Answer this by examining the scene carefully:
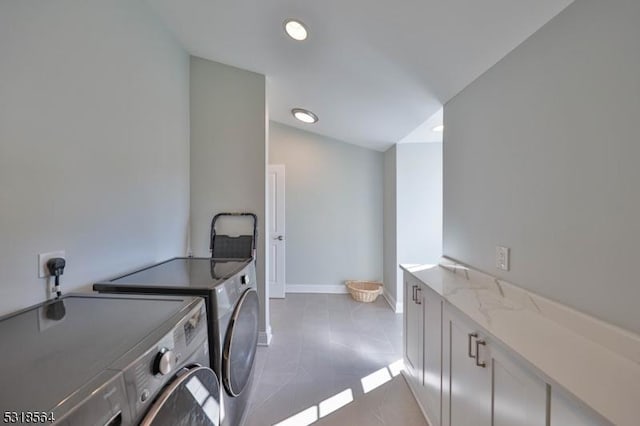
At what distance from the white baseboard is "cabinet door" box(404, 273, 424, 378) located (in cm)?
125

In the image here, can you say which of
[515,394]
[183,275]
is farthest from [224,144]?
[515,394]

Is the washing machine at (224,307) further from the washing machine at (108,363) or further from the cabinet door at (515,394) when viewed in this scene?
the cabinet door at (515,394)

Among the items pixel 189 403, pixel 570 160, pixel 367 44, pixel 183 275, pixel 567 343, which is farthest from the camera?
pixel 367 44

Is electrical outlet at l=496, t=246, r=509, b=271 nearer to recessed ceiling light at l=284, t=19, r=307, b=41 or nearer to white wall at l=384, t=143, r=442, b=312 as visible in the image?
recessed ceiling light at l=284, t=19, r=307, b=41

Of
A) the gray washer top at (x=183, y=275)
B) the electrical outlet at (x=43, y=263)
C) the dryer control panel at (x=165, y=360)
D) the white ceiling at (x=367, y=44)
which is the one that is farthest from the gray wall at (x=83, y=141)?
the dryer control panel at (x=165, y=360)

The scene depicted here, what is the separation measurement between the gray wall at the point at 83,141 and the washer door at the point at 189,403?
0.82 meters

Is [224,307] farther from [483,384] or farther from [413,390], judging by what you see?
[413,390]

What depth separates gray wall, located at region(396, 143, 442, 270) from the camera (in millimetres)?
3463

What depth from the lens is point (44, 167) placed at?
1184 mm

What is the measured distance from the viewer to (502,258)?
1520 mm

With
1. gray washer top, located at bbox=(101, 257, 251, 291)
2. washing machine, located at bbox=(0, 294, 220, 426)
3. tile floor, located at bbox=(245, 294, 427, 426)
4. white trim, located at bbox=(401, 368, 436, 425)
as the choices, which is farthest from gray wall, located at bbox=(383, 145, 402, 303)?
washing machine, located at bbox=(0, 294, 220, 426)

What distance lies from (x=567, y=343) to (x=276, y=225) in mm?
3454

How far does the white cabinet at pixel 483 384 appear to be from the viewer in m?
0.87

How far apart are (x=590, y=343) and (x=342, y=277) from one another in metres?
3.34
